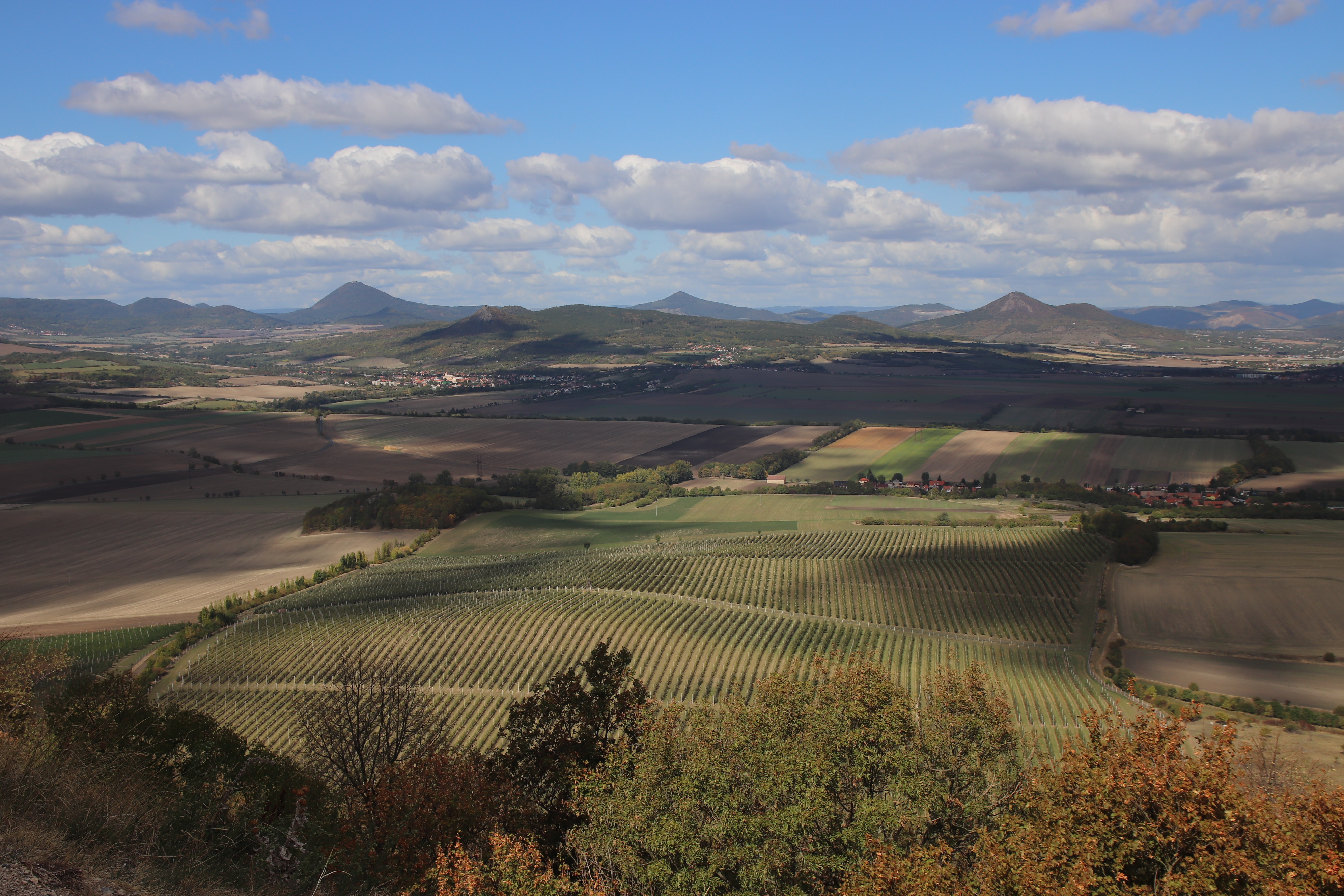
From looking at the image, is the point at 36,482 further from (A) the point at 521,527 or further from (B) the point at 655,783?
(B) the point at 655,783

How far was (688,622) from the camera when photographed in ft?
187

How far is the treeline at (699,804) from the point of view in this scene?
1472 centimetres

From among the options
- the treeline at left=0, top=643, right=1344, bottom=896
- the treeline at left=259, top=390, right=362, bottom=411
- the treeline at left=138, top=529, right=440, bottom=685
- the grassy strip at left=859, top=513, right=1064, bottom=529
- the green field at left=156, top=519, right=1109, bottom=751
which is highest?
the treeline at left=259, top=390, right=362, bottom=411

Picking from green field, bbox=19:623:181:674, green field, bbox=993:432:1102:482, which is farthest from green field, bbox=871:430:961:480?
green field, bbox=19:623:181:674

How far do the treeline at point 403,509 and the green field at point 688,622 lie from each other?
633 inches

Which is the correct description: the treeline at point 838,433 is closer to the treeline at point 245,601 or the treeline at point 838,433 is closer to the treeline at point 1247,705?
the treeline at point 245,601

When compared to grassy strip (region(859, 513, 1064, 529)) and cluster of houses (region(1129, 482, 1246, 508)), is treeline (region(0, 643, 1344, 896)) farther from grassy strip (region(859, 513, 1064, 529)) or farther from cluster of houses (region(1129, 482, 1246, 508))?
cluster of houses (region(1129, 482, 1246, 508))

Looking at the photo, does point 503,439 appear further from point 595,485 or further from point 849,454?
point 849,454

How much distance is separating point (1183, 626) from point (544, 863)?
53.3 meters

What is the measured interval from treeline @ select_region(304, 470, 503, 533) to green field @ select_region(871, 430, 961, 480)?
51651mm

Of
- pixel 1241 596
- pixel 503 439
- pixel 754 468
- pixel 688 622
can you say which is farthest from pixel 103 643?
pixel 503 439

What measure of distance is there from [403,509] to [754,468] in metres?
51.3

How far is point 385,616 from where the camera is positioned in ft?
193

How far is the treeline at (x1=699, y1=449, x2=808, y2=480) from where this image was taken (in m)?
122
